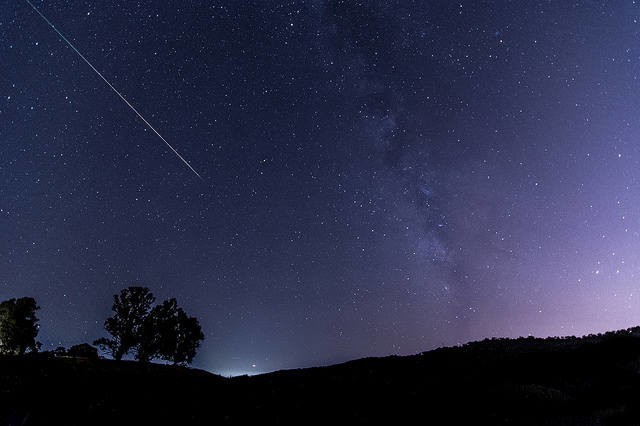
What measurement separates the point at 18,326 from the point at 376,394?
5123 cm

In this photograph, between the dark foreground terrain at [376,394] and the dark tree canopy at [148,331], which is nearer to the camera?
the dark foreground terrain at [376,394]

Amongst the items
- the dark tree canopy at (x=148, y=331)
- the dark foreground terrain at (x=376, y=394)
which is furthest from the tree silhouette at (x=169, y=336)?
the dark foreground terrain at (x=376, y=394)

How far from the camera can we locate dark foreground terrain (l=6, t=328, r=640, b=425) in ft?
49.7

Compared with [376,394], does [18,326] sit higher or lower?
higher

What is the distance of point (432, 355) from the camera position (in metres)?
28.5

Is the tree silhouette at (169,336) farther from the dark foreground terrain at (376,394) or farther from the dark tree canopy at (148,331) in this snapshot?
the dark foreground terrain at (376,394)

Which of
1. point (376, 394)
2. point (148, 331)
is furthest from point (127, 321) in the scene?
point (376, 394)

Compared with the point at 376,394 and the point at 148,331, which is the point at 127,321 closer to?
the point at 148,331

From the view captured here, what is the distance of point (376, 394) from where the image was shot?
61.4 ft

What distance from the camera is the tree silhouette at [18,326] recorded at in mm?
51438

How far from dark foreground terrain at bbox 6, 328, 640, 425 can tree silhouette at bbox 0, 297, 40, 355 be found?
32887 mm

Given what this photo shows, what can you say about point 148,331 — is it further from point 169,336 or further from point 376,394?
point 376,394

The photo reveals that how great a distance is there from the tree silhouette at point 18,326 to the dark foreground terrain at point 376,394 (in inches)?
1295

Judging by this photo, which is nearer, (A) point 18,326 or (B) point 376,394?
(B) point 376,394
